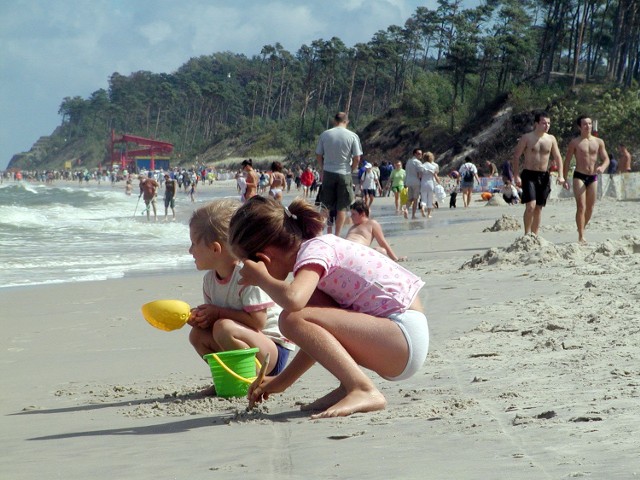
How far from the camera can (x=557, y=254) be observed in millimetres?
8688

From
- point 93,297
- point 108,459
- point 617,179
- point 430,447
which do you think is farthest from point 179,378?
point 617,179

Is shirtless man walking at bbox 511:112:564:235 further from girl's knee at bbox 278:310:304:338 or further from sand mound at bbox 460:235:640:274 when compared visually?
girl's knee at bbox 278:310:304:338

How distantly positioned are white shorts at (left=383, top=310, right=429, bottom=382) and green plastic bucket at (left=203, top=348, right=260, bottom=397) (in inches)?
27.8

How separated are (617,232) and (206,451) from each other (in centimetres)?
1020

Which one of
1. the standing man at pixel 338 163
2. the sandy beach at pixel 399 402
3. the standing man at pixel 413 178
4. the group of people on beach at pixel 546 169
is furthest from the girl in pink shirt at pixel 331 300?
the standing man at pixel 413 178

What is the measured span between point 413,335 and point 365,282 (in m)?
0.29

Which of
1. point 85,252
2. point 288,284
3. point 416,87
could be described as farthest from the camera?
point 416,87

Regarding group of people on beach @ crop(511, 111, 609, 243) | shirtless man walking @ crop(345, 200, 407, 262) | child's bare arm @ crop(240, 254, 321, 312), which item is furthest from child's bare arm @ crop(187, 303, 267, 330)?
group of people on beach @ crop(511, 111, 609, 243)

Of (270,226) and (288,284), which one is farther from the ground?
(270,226)

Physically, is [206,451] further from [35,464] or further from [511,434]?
[511,434]

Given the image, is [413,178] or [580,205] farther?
[413,178]

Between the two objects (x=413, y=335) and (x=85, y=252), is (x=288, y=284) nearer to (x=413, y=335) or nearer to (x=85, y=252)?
(x=413, y=335)

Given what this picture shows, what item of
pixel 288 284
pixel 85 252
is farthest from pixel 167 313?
pixel 85 252

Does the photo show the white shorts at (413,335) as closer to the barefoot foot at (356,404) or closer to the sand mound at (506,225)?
the barefoot foot at (356,404)
